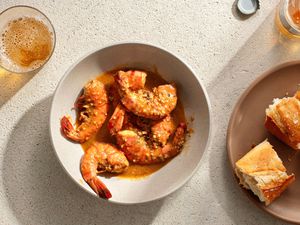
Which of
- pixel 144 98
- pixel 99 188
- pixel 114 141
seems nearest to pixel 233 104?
pixel 144 98

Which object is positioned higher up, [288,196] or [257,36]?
[257,36]

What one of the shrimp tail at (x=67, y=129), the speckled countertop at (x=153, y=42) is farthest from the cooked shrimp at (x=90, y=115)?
the speckled countertop at (x=153, y=42)

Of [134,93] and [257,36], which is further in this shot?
[257,36]

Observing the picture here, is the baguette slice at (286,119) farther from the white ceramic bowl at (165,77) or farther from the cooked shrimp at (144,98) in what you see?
the cooked shrimp at (144,98)

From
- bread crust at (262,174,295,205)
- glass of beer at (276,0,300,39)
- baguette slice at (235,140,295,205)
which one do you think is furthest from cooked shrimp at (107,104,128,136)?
glass of beer at (276,0,300,39)

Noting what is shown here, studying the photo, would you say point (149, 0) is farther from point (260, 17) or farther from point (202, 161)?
point (202, 161)

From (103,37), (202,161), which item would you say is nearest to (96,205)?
(202,161)
